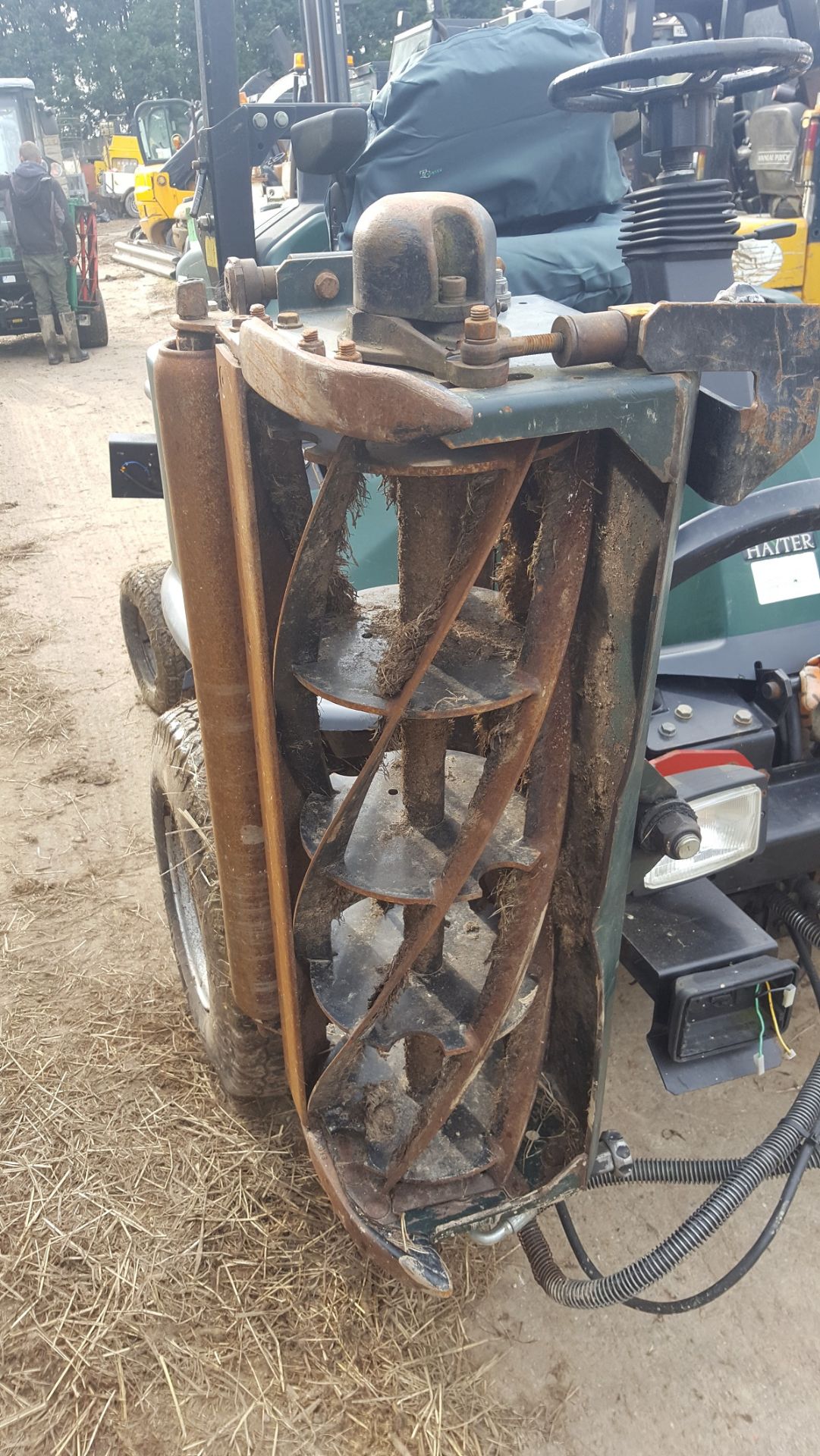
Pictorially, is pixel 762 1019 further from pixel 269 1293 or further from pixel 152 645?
pixel 152 645

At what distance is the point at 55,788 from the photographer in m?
4.05

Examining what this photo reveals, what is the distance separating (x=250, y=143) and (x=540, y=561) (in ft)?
10.6

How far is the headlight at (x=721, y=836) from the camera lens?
1.96 metres

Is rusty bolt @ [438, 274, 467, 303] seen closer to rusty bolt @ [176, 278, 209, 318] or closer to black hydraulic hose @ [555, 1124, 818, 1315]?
rusty bolt @ [176, 278, 209, 318]

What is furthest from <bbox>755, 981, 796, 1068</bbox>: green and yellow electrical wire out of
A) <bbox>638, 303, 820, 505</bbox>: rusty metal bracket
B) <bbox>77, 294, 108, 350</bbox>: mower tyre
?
<bbox>77, 294, 108, 350</bbox>: mower tyre

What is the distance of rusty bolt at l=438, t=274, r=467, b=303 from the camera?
133cm

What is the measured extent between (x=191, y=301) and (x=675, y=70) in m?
1.39

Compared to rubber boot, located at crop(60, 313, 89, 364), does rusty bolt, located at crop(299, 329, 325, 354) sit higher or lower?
higher

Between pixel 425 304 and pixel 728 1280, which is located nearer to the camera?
pixel 425 304

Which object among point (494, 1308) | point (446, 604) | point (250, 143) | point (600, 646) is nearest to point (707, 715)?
point (600, 646)

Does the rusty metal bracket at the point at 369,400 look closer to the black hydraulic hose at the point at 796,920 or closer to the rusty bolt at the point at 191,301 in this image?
the rusty bolt at the point at 191,301

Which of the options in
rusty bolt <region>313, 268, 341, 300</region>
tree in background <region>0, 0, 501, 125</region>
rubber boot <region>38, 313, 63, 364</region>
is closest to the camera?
rusty bolt <region>313, 268, 341, 300</region>

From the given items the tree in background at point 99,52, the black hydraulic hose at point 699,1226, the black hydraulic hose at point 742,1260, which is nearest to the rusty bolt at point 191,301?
the black hydraulic hose at point 699,1226

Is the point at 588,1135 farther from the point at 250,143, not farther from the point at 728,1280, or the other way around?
the point at 250,143
